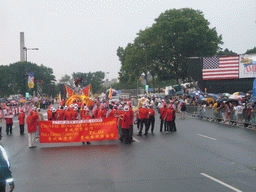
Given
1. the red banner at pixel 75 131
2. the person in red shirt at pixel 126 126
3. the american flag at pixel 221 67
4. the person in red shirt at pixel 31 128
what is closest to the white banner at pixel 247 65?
the american flag at pixel 221 67

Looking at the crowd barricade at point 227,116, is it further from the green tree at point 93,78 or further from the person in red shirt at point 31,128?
the green tree at point 93,78

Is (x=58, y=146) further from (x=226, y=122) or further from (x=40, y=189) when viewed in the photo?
(x=226, y=122)

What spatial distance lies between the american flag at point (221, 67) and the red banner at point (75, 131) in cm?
2990

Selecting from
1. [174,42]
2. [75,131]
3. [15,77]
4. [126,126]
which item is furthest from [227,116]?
[15,77]

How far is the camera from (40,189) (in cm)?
714

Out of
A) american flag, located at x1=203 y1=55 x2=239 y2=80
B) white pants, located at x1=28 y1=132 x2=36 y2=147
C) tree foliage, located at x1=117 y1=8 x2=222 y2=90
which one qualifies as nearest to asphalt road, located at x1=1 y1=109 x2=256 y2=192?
white pants, located at x1=28 y1=132 x2=36 y2=147

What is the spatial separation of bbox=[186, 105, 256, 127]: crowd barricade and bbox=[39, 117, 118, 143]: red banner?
9.96 metres

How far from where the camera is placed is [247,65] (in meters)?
39.9

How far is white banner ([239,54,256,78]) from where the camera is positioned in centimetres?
3972

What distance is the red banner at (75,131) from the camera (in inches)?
Answer: 531

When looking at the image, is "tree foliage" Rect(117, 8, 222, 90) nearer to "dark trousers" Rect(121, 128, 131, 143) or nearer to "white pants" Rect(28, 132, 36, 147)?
"dark trousers" Rect(121, 128, 131, 143)

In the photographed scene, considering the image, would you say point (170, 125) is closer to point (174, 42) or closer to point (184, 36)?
point (184, 36)

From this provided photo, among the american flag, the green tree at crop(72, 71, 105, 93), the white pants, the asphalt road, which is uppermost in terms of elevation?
the green tree at crop(72, 71, 105, 93)

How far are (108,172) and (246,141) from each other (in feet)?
27.4
